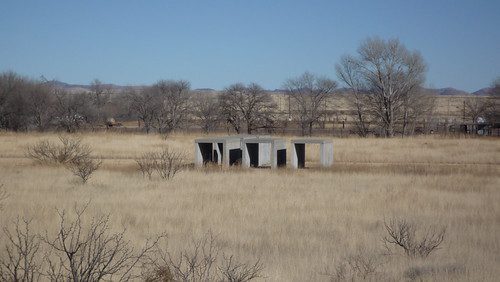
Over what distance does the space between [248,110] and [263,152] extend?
30193mm

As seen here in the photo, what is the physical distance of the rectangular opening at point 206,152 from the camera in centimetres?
2403

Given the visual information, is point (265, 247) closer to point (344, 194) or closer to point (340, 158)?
point (344, 194)

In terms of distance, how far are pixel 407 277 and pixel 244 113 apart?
47.9m

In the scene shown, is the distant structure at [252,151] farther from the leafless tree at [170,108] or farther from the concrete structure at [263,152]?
the leafless tree at [170,108]

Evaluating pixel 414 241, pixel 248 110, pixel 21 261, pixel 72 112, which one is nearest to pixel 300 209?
pixel 414 241

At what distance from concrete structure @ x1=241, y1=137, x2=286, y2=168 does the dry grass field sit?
6.44ft

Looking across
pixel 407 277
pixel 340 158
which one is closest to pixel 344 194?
pixel 407 277

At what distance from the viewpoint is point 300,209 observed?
493 inches

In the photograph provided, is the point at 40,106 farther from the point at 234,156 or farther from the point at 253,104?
the point at 234,156

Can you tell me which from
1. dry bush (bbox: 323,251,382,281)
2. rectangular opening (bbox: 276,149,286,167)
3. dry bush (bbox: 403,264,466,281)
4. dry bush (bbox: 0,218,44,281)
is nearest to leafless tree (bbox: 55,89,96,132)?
rectangular opening (bbox: 276,149,286,167)

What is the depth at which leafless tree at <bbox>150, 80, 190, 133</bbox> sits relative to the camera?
59559 mm

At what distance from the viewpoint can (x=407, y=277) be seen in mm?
7324

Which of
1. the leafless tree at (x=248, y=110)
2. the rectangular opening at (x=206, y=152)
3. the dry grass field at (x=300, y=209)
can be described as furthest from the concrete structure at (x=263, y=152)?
the leafless tree at (x=248, y=110)

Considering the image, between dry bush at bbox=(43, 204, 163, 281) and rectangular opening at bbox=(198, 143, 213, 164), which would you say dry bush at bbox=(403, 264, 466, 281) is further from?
rectangular opening at bbox=(198, 143, 213, 164)
